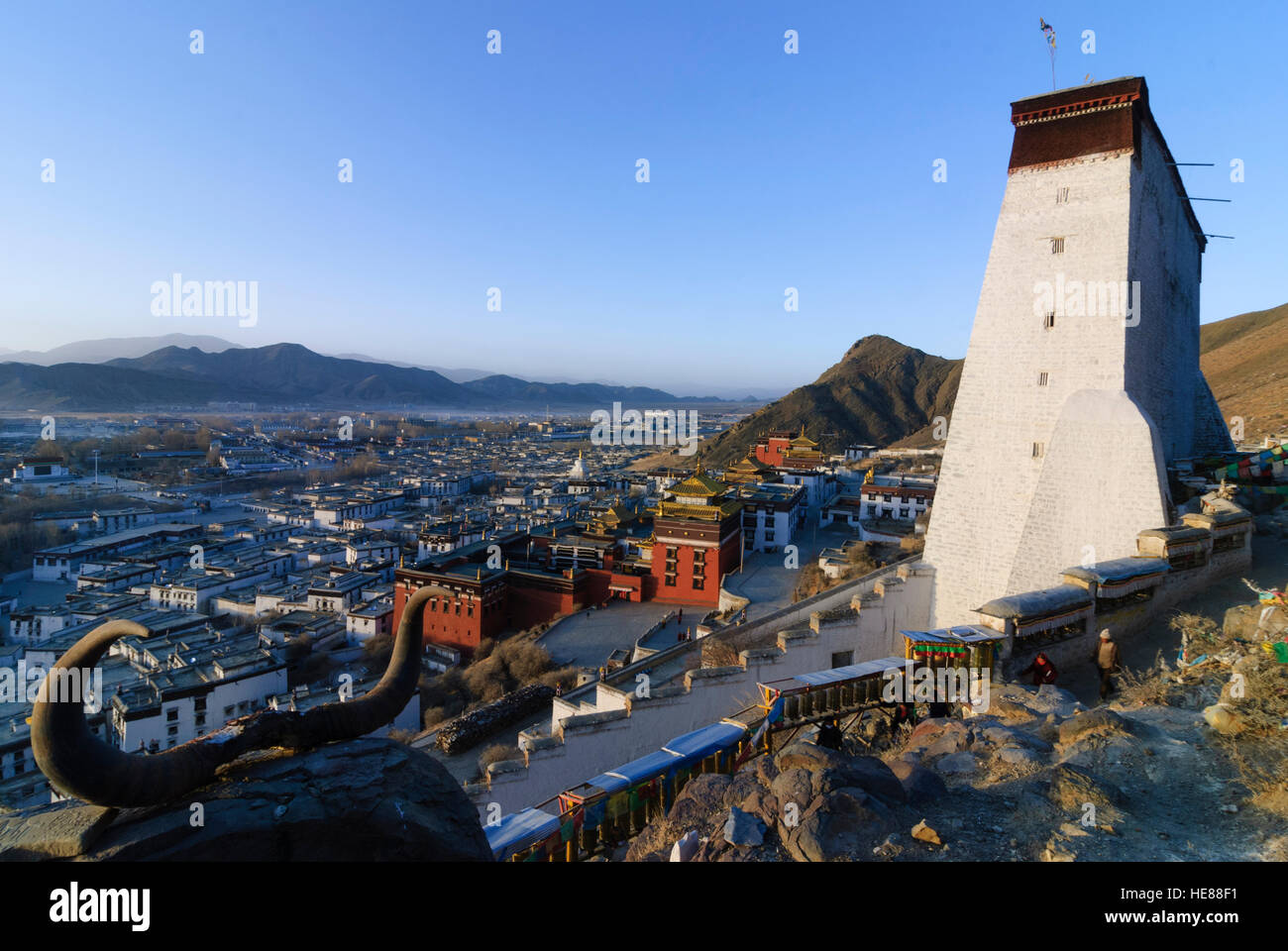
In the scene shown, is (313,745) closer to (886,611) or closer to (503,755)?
(503,755)

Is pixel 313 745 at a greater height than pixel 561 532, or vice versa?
pixel 313 745

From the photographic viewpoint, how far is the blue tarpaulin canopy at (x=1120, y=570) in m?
8.05

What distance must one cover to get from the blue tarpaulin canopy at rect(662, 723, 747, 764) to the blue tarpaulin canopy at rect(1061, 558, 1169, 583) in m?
4.91

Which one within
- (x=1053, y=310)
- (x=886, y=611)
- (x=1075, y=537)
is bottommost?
(x=886, y=611)

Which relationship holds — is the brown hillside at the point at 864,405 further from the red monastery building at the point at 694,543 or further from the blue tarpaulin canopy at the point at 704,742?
the blue tarpaulin canopy at the point at 704,742

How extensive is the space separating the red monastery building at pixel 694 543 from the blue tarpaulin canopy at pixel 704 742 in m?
15.1

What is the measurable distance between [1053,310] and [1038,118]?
328 cm

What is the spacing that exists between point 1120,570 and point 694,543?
14654mm

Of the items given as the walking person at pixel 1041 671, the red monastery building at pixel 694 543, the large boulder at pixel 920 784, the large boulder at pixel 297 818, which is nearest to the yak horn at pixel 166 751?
the large boulder at pixel 297 818

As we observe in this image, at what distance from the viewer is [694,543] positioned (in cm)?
2219

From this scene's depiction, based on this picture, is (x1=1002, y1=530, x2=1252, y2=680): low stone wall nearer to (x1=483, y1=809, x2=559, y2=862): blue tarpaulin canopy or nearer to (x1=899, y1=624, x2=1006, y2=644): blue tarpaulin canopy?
(x1=899, y1=624, x2=1006, y2=644): blue tarpaulin canopy

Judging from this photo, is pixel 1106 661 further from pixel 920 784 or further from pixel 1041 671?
pixel 920 784
